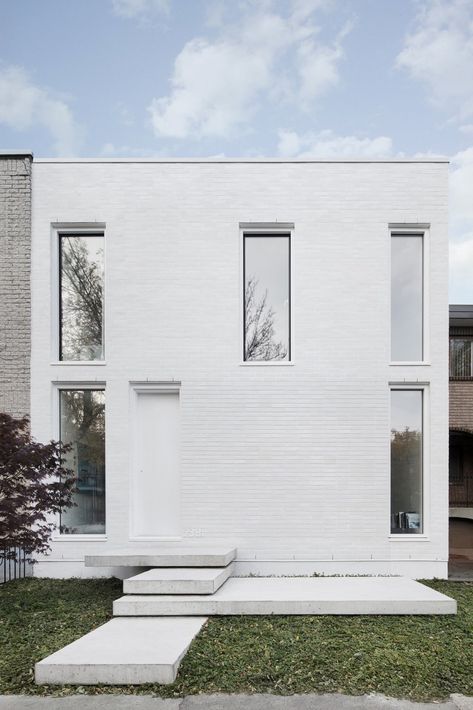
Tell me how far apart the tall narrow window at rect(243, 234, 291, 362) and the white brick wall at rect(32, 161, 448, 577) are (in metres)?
0.27

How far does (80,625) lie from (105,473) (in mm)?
2645

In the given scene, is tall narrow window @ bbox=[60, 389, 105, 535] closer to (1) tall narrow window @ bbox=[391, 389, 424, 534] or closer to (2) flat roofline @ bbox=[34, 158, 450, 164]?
(2) flat roofline @ bbox=[34, 158, 450, 164]

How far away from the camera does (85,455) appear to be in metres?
8.27

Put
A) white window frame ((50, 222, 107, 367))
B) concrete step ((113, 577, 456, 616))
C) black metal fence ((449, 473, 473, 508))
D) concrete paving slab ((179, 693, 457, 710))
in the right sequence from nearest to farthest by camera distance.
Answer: concrete paving slab ((179, 693, 457, 710)) < concrete step ((113, 577, 456, 616)) < white window frame ((50, 222, 107, 367)) < black metal fence ((449, 473, 473, 508))

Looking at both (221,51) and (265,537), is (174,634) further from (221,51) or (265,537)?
(221,51)

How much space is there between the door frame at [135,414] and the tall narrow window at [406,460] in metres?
3.42

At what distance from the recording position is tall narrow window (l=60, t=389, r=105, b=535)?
26.8ft

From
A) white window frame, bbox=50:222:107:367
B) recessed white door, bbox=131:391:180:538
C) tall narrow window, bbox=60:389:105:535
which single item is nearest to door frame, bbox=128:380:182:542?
recessed white door, bbox=131:391:180:538

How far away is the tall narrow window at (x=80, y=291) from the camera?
8.52 metres

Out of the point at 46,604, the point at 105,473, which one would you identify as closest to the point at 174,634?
the point at 46,604

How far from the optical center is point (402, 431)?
324 inches

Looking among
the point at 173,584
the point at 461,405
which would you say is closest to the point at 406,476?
the point at 173,584

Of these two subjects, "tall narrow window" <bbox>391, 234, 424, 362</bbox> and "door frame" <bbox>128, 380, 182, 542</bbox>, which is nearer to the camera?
"door frame" <bbox>128, 380, 182, 542</bbox>

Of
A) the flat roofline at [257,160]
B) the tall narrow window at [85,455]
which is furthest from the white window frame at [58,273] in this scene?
the flat roofline at [257,160]
